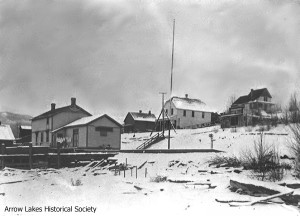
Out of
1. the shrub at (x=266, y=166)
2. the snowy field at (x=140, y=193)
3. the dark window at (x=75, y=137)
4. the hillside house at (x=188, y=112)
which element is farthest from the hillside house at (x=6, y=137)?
the shrub at (x=266, y=166)

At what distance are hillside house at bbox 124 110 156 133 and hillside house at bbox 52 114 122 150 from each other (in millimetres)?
32138

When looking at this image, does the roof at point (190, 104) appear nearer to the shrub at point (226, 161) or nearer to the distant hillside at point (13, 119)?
the distant hillside at point (13, 119)

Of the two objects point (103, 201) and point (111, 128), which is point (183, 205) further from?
point (111, 128)

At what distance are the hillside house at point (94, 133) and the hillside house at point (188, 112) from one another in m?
26.5

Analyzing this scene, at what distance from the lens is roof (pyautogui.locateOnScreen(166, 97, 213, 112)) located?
217ft

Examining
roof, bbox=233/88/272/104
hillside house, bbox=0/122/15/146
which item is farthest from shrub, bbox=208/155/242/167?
roof, bbox=233/88/272/104

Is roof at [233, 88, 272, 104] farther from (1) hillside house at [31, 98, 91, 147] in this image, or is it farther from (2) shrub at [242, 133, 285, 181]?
(2) shrub at [242, 133, 285, 181]

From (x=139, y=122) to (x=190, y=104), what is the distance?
11109 millimetres

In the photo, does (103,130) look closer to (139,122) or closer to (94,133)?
(94,133)

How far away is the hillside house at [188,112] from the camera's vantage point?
65.2 metres

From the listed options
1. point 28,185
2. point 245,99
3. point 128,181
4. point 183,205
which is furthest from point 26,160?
point 245,99

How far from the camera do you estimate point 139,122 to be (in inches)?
2840

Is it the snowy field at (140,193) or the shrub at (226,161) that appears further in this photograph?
the shrub at (226,161)

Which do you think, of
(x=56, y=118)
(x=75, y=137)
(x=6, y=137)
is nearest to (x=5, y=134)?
(x=6, y=137)
